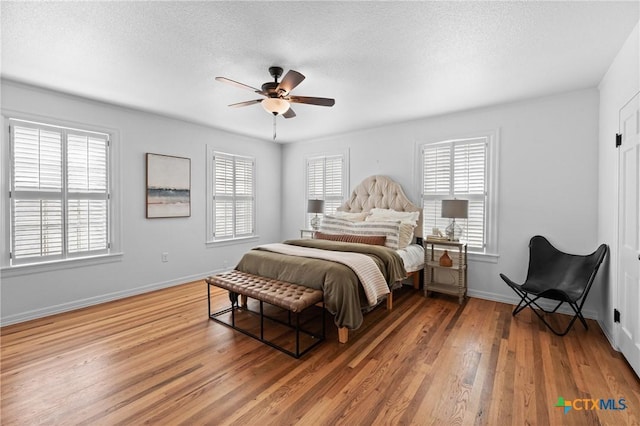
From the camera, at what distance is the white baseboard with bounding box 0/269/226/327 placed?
3217 mm

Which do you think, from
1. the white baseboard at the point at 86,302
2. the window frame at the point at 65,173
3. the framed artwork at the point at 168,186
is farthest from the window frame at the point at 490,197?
the window frame at the point at 65,173

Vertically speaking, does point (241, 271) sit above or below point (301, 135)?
below

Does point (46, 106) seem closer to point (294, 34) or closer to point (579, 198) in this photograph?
point (294, 34)

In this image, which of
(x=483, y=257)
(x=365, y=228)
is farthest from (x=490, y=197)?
(x=365, y=228)

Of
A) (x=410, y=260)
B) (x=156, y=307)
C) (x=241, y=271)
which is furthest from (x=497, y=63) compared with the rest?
(x=156, y=307)

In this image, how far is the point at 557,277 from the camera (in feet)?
11.0

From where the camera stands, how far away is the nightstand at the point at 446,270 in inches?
154

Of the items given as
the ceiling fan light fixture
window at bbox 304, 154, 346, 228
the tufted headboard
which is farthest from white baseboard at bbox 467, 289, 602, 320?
the ceiling fan light fixture

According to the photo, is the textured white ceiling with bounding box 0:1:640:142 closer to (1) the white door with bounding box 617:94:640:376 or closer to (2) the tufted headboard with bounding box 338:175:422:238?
Answer: (1) the white door with bounding box 617:94:640:376

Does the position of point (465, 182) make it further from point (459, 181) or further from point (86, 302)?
point (86, 302)

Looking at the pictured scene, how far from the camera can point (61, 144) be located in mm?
3521

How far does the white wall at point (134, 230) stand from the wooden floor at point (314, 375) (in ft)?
1.33

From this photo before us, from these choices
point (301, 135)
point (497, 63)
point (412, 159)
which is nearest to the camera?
point (497, 63)

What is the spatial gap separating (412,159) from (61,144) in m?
4.66
